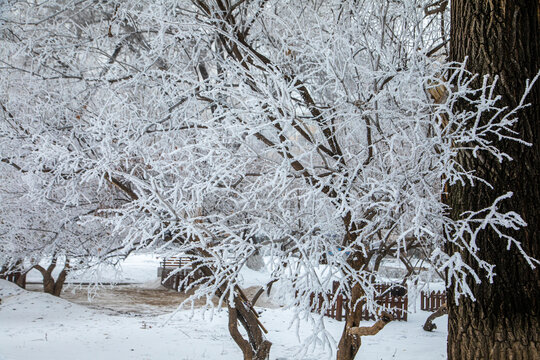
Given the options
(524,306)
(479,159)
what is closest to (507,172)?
(479,159)

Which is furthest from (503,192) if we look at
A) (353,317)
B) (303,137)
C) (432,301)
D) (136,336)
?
(432,301)

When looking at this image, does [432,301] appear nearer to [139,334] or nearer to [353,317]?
[139,334]

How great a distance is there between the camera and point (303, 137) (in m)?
5.82

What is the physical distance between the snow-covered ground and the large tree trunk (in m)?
3.63

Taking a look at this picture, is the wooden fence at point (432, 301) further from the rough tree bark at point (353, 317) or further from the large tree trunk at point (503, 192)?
the large tree trunk at point (503, 192)

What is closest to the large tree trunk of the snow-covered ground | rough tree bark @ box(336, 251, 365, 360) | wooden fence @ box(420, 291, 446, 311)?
rough tree bark @ box(336, 251, 365, 360)

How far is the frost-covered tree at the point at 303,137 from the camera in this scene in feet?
11.4

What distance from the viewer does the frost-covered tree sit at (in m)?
3.48

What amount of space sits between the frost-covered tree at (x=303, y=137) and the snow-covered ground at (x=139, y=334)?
105 inches

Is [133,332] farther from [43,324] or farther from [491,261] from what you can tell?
[491,261]

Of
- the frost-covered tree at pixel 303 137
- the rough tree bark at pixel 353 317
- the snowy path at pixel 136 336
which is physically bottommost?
the snowy path at pixel 136 336

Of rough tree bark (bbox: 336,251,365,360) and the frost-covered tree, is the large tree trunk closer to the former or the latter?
the frost-covered tree

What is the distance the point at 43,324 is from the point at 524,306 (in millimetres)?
11330

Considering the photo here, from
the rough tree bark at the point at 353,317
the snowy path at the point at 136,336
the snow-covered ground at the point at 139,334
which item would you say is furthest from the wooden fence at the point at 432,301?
the rough tree bark at the point at 353,317
